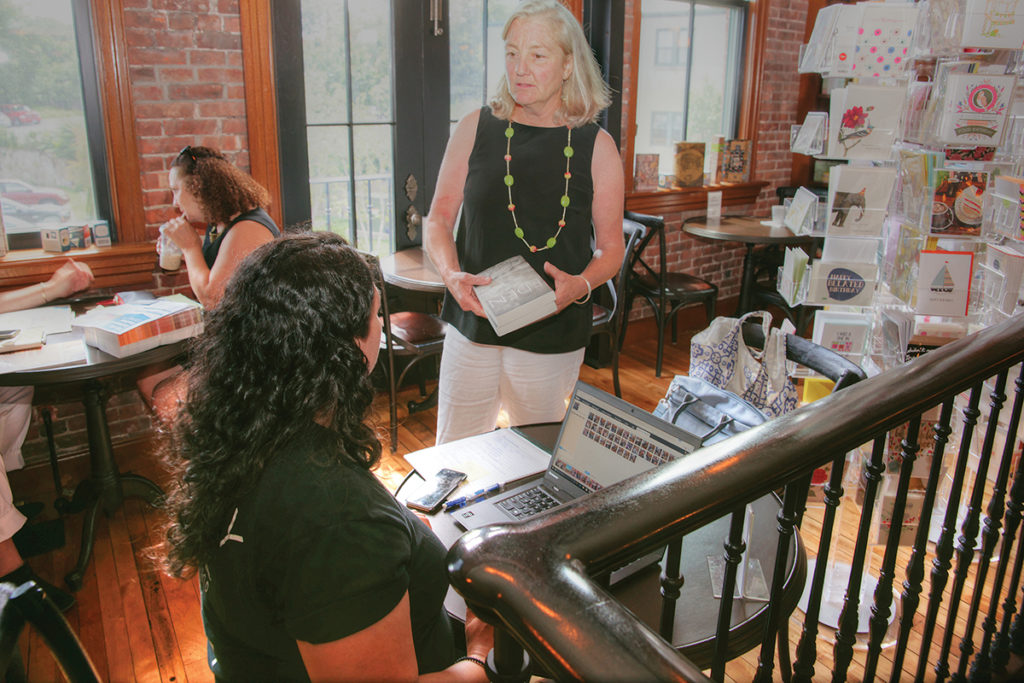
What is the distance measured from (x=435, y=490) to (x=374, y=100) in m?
2.62

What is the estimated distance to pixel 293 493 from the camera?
965mm

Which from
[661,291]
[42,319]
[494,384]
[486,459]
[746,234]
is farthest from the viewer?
[746,234]

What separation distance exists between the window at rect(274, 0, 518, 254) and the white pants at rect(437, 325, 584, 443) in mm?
1854

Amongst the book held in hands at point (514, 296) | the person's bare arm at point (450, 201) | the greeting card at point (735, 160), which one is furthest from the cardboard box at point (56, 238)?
the greeting card at point (735, 160)

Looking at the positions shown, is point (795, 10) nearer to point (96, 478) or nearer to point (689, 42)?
point (689, 42)

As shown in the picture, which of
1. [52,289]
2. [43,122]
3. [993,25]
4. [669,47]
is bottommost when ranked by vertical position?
[52,289]

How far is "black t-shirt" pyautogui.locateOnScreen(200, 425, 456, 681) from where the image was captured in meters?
0.92

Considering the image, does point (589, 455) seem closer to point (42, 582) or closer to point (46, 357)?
point (46, 357)

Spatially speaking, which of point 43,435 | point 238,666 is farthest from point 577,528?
point 43,435

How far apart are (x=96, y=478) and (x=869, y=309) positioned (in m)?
2.87

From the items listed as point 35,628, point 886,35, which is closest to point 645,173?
point 886,35

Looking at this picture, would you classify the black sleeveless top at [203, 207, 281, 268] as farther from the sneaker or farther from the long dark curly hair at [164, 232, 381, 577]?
the long dark curly hair at [164, 232, 381, 577]

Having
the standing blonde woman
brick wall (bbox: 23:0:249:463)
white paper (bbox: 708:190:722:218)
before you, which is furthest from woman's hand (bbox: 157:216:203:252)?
white paper (bbox: 708:190:722:218)

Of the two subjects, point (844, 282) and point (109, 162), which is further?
point (109, 162)
